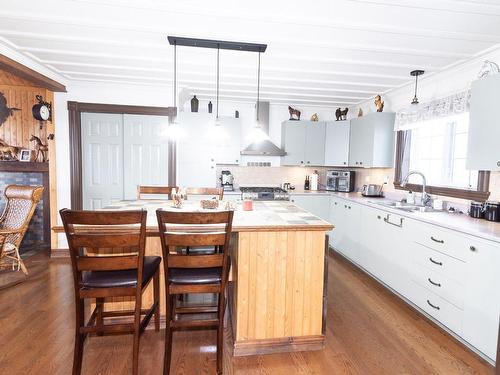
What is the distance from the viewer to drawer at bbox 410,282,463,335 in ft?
7.09

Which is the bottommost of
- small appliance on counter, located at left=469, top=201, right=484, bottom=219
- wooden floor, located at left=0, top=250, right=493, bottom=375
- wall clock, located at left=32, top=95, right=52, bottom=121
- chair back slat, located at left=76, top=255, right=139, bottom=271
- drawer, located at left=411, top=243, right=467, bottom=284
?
wooden floor, located at left=0, top=250, right=493, bottom=375

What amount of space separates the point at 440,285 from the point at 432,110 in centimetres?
190

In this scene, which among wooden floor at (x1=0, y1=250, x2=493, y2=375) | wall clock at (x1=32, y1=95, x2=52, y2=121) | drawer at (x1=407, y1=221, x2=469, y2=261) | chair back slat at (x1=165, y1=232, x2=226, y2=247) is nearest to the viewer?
chair back slat at (x1=165, y1=232, x2=226, y2=247)

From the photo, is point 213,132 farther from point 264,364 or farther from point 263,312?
point 264,364

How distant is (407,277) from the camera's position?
271cm

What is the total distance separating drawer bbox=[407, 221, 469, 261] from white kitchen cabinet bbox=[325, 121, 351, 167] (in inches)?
82.4

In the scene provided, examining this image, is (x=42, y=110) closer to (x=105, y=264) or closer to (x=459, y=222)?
(x=105, y=264)

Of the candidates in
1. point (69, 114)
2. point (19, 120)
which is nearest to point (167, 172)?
point (69, 114)

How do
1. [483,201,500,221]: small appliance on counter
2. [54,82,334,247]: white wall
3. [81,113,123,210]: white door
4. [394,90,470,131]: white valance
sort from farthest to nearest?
[81,113,123,210]: white door, [54,82,334,247]: white wall, [394,90,470,131]: white valance, [483,201,500,221]: small appliance on counter

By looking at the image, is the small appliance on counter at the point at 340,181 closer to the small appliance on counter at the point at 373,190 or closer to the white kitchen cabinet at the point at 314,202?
the white kitchen cabinet at the point at 314,202

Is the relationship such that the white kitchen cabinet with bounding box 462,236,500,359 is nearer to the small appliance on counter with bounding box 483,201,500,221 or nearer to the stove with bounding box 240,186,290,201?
the small appliance on counter with bounding box 483,201,500,221

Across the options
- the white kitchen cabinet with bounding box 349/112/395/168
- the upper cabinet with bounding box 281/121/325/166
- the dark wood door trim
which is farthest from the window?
the dark wood door trim

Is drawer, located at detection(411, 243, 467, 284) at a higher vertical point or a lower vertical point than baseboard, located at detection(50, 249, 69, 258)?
higher

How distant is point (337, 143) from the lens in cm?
463
